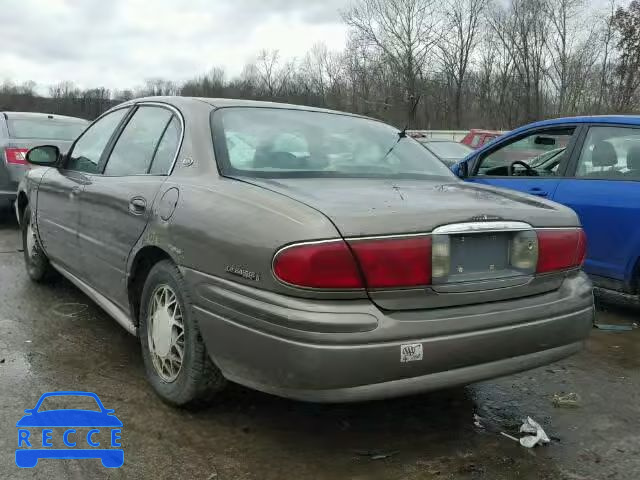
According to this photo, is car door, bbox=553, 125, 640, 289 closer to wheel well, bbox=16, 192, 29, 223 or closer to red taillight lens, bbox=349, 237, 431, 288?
red taillight lens, bbox=349, 237, 431, 288

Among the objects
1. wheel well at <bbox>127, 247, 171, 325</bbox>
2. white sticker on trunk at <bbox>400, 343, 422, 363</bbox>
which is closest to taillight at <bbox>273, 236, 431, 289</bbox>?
white sticker on trunk at <bbox>400, 343, 422, 363</bbox>

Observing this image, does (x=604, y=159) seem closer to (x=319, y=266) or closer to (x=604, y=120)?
(x=604, y=120)

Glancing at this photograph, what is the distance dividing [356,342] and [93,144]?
9.37 feet

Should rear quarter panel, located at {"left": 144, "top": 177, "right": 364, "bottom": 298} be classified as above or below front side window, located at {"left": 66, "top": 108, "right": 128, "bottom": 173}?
below

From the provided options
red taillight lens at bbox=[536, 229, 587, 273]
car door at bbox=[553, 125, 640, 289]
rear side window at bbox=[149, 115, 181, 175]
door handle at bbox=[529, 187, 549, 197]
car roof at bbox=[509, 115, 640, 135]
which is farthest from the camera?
door handle at bbox=[529, 187, 549, 197]

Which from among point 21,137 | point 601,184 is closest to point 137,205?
point 601,184

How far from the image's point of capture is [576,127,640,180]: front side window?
4301 mm

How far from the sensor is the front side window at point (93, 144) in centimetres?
394

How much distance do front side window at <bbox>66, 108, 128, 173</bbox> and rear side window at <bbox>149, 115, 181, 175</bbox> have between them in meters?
0.80

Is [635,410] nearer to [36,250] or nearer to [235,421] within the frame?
[235,421]

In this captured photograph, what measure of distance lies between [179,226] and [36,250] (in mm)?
2834

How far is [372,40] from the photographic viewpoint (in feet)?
144

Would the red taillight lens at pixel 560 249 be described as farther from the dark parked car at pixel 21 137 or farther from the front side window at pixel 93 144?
the dark parked car at pixel 21 137

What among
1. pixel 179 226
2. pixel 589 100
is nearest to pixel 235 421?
pixel 179 226
